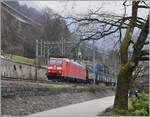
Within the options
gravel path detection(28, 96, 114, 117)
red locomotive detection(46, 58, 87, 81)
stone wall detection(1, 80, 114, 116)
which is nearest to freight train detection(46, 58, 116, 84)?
red locomotive detection(46, 58, 87, 81)

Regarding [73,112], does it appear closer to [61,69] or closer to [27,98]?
[27,98]

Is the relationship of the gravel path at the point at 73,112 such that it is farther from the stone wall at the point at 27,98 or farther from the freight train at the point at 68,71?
the freight train at the point at 68,71

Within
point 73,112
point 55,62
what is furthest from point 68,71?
point 73,112

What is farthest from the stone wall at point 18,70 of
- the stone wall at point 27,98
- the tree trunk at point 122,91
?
the tree trunk at point 122,91

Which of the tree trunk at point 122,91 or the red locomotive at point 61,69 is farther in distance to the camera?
the red locomotive at point 61,69

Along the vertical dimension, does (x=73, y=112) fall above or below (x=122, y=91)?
below

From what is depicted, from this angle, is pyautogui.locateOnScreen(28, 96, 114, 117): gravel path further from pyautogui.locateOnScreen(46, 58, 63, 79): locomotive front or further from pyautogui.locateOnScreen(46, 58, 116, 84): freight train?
pyautogui.locateOnScreen(46, 58, 116, 84): freight train

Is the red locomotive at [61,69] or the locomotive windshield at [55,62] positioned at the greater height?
the locomotive windshield at [55,62]

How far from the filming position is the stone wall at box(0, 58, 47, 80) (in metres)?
36.4

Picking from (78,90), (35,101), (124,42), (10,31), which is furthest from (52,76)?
(124,42)

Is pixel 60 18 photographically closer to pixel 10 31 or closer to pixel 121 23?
pixel 121 23

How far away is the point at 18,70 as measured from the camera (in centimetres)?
4016

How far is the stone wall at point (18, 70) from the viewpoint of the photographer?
36.4 m

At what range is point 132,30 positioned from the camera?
2009 cm
